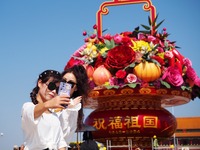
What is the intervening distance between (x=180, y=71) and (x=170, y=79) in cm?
44

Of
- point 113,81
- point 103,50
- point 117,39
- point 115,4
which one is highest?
point 115,4

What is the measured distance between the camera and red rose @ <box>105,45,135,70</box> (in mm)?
7227

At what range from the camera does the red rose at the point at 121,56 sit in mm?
7227

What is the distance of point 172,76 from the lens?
24.2 ft

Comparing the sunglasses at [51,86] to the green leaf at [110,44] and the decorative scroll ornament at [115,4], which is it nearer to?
the green leaf at [110,44]

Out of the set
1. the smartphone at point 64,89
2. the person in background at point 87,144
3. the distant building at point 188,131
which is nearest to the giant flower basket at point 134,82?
the person in background at point 87,144

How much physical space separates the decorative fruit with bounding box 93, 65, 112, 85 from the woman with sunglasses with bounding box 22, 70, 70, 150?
491 cm

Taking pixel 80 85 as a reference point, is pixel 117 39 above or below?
above

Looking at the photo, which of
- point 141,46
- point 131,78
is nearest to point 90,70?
point 131,78

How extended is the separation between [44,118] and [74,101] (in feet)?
1.06

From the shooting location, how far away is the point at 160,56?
769cm

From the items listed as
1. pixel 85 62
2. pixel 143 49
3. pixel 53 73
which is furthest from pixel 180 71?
pixel 53 73

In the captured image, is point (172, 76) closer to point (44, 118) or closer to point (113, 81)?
point (113, 81)

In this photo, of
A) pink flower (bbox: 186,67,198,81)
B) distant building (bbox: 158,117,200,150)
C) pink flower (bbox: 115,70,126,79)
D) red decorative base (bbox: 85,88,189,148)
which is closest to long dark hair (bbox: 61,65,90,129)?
pink flower (bbox: 115,70,126,79)
